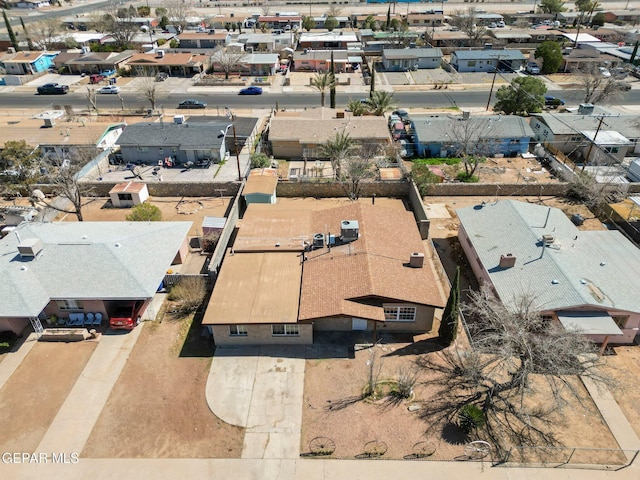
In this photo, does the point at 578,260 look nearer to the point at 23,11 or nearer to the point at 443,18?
the point at 443,18

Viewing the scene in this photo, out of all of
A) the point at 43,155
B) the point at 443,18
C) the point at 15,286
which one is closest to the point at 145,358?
the point at 15,286

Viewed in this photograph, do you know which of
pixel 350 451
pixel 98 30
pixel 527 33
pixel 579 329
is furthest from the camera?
pixel 98 30

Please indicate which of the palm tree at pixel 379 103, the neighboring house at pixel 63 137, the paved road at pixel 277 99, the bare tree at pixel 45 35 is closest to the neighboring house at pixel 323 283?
the neighboring house at pixel 63 137

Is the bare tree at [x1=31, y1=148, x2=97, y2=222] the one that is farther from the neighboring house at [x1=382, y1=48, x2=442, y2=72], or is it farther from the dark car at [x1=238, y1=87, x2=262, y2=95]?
the neighboring house at [x1=382, y1=48, x2=442, y2=72]

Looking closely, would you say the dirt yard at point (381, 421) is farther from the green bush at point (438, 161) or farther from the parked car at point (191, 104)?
the parked car at point (191, 104)

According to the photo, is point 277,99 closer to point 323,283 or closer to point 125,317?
point 323,283

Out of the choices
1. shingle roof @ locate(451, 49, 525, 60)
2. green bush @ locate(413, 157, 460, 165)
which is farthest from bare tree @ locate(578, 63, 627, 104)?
green bush @ locate(413, 157, 460, 165)
